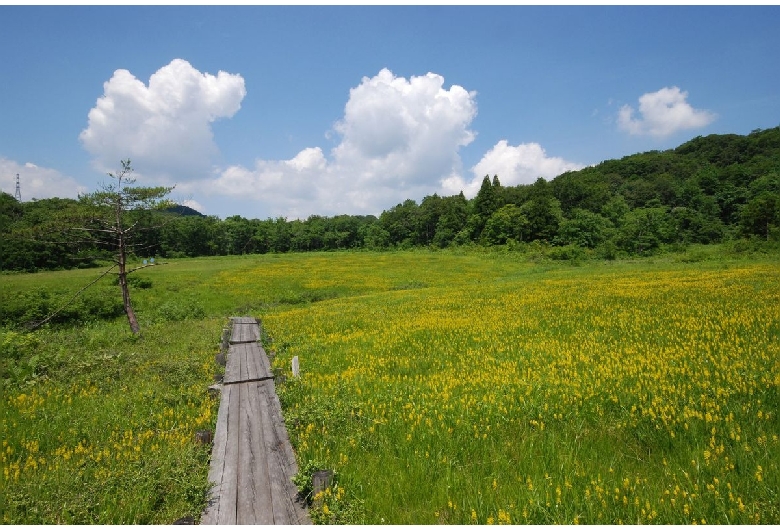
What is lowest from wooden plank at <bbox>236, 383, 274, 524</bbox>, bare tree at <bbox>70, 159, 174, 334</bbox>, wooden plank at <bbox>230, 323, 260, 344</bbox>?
wooden plank at <bbox>230, 323, 260, 344</bbox>

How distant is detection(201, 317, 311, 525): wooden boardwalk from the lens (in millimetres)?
4395

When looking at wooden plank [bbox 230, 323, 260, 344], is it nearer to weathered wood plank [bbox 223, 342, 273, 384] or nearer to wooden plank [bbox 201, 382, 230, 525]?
weathered wood plank [bbox 223, 342, 273, 384]

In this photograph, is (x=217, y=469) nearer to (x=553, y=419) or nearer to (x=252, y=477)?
(x=252, y=477)

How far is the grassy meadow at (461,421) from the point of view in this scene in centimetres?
437

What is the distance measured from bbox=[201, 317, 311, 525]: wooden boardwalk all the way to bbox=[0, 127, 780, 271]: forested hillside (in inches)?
2132

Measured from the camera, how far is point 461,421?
629 centimetres

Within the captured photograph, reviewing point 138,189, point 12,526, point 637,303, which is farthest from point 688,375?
point 138,189

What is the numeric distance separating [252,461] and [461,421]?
3291 millimetres

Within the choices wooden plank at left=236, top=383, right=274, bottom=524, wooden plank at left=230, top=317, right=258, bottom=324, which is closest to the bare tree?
wooden plank at left=230, top=317, right=258, bottom=324

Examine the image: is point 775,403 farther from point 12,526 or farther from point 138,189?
point 138,189

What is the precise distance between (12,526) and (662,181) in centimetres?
14548

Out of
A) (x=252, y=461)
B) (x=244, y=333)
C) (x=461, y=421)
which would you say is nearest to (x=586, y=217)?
(x=244, y=333)

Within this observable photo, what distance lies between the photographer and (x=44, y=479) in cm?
491

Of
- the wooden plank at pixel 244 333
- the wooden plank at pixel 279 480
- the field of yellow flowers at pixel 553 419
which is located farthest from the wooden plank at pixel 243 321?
the wooden plank at pixel 279 480
